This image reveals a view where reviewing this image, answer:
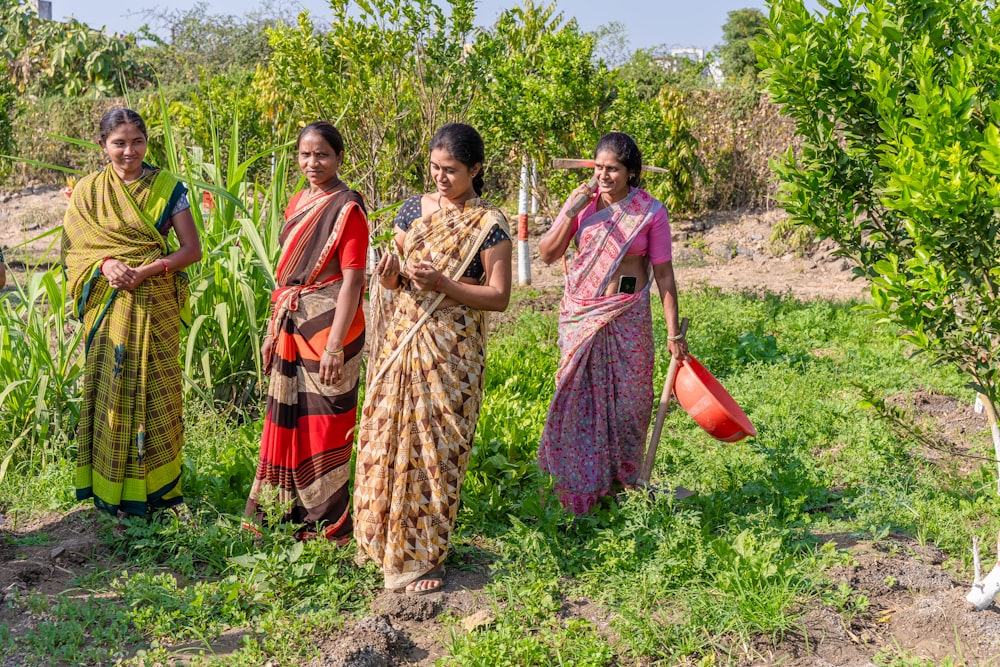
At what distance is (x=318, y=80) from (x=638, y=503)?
5.16m

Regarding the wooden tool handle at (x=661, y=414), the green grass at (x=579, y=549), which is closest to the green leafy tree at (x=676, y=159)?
the green grass at (x=579, y=549)

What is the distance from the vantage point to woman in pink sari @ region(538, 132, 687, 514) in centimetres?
402

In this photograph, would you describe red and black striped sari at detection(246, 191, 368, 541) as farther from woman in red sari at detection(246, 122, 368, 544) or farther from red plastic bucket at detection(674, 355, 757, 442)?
red plastic bucket at detection(674, 355, 757, 442)

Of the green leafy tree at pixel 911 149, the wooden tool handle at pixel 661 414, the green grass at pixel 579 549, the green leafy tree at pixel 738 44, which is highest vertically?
the green leafy tree at pixel 738 44

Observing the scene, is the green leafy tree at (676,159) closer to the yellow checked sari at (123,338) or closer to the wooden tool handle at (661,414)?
the wooden tool handle at (661,414)

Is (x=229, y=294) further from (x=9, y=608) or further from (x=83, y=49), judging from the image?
(x=83, y=49)

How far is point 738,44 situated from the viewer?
25.0 meters

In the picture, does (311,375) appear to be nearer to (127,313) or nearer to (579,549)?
(127,313)

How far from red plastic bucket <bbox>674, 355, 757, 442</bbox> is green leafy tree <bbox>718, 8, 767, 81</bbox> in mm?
15885

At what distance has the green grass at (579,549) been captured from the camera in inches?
125

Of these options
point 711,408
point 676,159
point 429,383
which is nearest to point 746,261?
point 676,159

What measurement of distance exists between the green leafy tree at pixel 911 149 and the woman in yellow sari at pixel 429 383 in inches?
45.4

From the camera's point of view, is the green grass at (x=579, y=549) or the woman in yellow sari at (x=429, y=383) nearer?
the green grass at (x=579, y=549)

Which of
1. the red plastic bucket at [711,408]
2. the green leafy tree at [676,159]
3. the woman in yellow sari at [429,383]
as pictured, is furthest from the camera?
the green leafy tree at [676,159]
